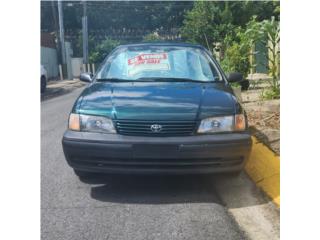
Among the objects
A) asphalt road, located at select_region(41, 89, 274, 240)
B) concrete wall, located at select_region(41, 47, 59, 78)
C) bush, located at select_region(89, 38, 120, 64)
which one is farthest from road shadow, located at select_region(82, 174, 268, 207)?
bush, located at select_region(89, 38, 120, 64)

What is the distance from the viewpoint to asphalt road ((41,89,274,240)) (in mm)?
3203

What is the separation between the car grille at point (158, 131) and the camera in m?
3.73

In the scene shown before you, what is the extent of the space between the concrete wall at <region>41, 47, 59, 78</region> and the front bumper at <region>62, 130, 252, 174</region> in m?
23.9

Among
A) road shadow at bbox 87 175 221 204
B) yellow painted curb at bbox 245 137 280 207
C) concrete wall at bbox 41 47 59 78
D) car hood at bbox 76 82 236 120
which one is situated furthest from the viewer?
concrete wall at bbox 41 47 59 78

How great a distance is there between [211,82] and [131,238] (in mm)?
2176

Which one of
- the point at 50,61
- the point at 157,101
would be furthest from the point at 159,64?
the point at 50,61

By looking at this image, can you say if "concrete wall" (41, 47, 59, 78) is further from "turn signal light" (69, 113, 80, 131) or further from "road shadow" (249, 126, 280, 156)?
"turn signal light" (69, 113, 80, 131)

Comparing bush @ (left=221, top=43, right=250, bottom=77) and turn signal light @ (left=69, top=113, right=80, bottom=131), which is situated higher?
bush @ (left=221, top=43, right=250, bottom=77)

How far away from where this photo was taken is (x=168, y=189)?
13.6 ft

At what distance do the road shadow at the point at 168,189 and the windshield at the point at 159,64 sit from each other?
1110 mm

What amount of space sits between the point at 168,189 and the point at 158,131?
0.71 m

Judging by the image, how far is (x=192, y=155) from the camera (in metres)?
3.68
